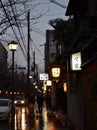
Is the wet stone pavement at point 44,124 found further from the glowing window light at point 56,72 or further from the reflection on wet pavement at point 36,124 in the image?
the glowing window light at point 56,72

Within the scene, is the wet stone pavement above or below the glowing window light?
below

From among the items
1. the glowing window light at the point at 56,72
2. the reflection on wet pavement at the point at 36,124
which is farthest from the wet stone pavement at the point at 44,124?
the glowing window light at the point at 56,72

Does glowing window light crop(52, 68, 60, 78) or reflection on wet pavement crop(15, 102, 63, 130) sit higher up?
glowing window light crop(52, 68, 60, 78)

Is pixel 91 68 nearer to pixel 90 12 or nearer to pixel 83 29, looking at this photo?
pixel 83 29

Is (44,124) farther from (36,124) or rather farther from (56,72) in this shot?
(56,72)

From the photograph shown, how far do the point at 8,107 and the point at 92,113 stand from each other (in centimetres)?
1745

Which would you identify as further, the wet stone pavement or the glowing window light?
the glowing window light

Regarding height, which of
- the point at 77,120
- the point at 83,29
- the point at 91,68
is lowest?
the point at 77,120

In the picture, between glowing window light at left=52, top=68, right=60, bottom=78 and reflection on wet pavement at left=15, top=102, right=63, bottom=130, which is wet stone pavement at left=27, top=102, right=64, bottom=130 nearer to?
reflection on wet pavement at left=15, top=102, right=63, bottom=130

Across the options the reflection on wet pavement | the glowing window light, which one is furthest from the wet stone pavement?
the glowing window light

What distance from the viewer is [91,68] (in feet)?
57.1

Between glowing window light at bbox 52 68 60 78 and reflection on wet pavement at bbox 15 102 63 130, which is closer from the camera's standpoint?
reflection on wet pavement at bbox 15 102 63 130

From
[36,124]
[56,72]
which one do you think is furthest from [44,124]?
[56,72]

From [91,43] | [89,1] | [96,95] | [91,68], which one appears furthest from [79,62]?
[96,95]
